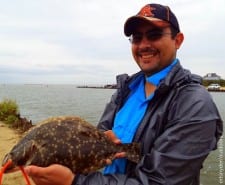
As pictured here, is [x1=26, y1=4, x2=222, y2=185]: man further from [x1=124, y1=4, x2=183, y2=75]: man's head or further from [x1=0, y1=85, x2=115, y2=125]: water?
[x1=0, y1=85, x2=115, y2=125]: water

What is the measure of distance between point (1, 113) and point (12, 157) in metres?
24.3

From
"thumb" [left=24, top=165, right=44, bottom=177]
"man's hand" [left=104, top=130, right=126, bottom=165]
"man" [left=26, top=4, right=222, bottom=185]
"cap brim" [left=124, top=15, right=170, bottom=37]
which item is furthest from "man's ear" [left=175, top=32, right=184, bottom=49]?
"thumb" [left=24, top=165, right=44, bottom=177]

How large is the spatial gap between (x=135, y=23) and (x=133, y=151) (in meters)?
1.33

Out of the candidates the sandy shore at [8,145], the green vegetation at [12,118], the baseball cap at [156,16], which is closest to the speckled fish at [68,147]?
the baseball cap at [156,16]

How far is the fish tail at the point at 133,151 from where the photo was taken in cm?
322

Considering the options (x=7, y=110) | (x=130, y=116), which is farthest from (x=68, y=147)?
(x=7, y=110)

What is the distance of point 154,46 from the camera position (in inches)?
140

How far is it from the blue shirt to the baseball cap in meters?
0.40

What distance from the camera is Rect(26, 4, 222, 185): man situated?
9.77 ft

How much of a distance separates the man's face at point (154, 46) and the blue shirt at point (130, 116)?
3.1 inches

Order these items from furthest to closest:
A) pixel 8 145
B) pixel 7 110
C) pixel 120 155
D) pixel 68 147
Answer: pixel 7 110
pixel 8 145
pixel 120 155
pixel 68 147

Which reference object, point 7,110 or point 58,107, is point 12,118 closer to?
point 7,110

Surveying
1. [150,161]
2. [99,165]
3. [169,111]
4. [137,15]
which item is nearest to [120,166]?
[99,165]

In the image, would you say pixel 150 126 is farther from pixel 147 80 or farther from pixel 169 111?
pixel 147 80
